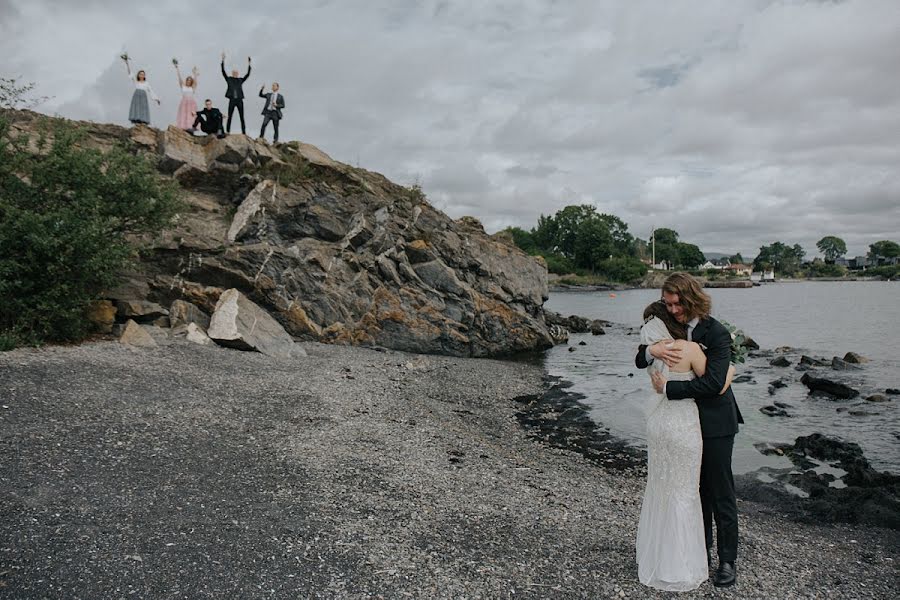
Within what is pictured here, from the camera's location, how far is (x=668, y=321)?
22.0ft

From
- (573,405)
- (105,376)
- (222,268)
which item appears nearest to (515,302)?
(573,405)

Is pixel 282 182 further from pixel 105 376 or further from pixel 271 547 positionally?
pixel 271 547

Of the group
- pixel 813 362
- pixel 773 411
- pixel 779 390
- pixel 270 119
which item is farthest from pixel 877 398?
pixel 270 119

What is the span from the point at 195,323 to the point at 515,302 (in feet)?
61.7

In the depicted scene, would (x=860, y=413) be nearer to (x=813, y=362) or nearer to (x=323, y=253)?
(x=813, y=362)

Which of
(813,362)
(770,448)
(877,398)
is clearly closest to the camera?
(770,448)

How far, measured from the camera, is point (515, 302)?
34.7 meters

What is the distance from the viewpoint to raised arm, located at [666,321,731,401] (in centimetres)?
642

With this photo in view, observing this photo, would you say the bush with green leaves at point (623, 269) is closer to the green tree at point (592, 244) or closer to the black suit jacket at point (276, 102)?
the green tree at point (592, 244)

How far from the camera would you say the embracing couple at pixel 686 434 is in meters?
6.52

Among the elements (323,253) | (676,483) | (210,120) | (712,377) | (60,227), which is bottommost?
(676,483)

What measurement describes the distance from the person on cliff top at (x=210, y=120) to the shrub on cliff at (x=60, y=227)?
11330mm

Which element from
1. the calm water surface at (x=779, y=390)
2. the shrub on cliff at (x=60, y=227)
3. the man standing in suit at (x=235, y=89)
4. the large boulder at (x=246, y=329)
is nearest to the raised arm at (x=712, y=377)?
the calm water surface at (x=779, y=390)

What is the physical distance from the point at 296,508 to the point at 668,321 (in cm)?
573
